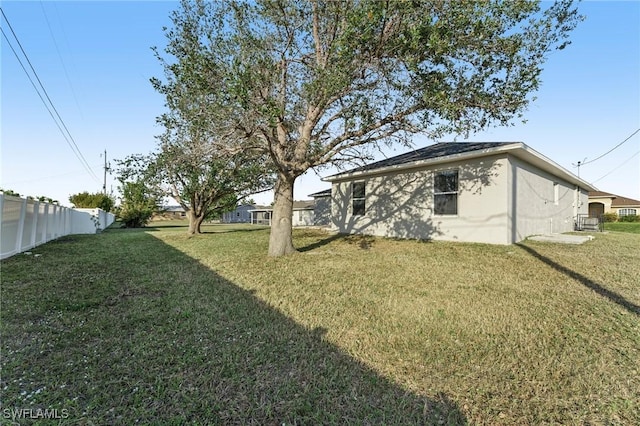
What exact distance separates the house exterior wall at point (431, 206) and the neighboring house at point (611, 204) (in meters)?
32.4

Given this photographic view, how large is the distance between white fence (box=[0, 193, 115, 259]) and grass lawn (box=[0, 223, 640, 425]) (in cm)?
202

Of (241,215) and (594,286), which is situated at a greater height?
(241,215)

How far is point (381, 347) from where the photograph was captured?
10.0ft

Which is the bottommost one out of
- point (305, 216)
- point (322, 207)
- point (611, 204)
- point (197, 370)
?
point (197, 370)

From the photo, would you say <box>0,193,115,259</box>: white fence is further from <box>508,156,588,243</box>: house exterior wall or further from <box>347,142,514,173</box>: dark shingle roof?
<box>508,156,588,243</box>: house exterior wall

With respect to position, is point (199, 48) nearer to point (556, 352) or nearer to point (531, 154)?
point (556, 352)

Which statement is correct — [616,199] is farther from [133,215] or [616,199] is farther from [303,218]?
[133,215]

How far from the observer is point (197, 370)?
8.43 feet

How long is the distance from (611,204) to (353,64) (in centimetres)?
4152

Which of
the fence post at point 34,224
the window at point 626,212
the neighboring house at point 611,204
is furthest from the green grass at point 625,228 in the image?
the fence post at point 34,224

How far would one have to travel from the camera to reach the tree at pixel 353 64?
5.82 m

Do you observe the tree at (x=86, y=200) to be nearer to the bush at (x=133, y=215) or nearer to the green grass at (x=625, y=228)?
the bush at (x=133, y=215)

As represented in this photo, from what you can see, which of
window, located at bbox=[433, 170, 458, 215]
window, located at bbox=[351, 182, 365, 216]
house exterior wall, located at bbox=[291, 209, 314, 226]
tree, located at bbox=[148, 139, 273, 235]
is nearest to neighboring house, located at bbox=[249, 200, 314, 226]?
house exterior wall, located at bbox=[291, 209, 314, 226]

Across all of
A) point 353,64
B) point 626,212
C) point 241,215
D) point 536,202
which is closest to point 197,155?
point 353,64
